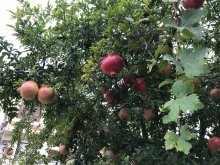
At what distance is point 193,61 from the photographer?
112 centimetres

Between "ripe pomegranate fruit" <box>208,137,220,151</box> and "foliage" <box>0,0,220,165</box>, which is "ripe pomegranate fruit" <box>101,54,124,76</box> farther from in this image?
"ripe pomegranate fruit" <box>208,137,220,151</box>

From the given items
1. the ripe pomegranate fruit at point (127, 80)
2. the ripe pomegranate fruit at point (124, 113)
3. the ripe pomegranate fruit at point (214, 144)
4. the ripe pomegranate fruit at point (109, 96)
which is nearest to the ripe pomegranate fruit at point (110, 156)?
the ripe pomegranate fruit at point (124, 113)

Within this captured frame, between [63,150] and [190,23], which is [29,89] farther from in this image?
[190,23]

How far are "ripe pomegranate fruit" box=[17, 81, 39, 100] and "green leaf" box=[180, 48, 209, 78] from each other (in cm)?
114

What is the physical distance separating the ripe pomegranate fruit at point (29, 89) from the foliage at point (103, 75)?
Result: 75 millimetres

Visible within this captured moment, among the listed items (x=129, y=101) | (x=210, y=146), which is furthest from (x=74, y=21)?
(x=210, y=146)

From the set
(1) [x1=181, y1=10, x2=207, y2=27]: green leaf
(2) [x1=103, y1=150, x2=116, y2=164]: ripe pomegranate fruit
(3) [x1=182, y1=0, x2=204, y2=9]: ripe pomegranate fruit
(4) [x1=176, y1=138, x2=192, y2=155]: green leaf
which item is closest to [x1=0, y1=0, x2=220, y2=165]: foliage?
(2) [x1=103, y1=150, x2=116, y2=164]: ripe pomegranate fruit

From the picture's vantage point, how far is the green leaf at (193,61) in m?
1.09

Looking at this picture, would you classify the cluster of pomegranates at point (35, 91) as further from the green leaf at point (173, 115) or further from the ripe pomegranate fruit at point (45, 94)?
the green leaf at point (173, 115)

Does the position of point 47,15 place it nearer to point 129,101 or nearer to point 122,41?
point 122,41

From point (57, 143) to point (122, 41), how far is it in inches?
53.9

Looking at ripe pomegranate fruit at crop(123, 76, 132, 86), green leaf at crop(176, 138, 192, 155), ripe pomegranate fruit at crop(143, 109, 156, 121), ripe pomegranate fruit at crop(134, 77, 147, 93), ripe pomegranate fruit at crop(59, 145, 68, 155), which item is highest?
ripe pomegranate fruit at crop(123, 76, 132, 86)

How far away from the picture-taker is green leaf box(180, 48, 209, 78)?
1092 mm

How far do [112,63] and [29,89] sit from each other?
0.56 meters
